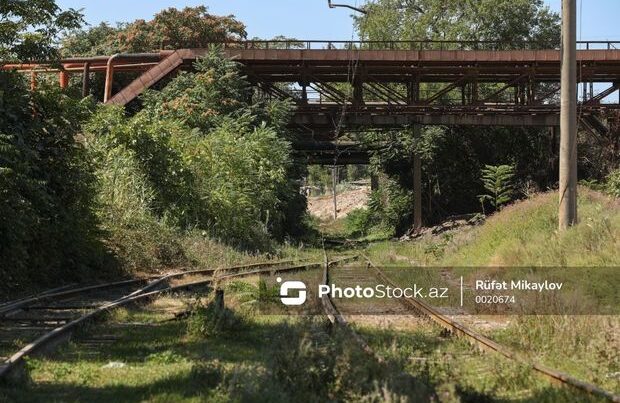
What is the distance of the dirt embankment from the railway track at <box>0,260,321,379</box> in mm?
69379

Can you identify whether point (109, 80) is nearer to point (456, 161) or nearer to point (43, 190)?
point (456, 161)

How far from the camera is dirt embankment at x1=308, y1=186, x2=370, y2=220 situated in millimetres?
89000

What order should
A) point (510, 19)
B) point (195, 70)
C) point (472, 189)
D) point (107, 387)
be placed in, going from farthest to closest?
point (510, 19) < point (472, 189) < point (195, 70) < point (107, 387)

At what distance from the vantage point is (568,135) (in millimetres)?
15773

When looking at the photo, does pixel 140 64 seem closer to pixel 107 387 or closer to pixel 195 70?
pixel 195 70

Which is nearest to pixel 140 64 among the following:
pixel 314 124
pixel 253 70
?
pixel 253 70

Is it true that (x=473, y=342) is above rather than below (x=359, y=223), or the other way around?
above

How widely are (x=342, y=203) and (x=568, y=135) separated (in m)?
78.3

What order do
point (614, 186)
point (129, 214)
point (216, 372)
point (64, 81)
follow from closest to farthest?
point (216, 372)
point (129, 214)
point (614, 186)
point (64, 81)

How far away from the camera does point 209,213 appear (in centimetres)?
2680

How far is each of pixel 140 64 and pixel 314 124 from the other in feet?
35.1

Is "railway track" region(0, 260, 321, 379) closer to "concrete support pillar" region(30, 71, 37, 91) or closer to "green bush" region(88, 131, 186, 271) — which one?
"green bush" region(88, 131, 186, 271)

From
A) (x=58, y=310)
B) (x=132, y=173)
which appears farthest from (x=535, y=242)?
(x=132, y=173)

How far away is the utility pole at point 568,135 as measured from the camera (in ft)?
51.5
